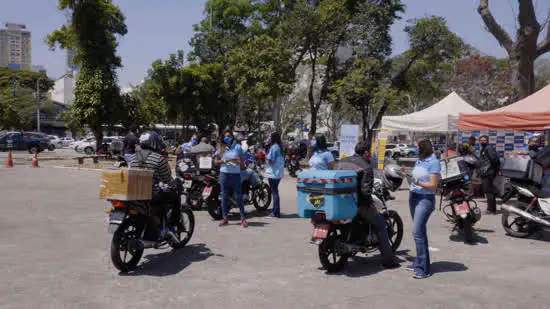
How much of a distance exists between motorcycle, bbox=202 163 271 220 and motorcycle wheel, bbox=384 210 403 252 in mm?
3318

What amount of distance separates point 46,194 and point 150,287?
31.6 ft

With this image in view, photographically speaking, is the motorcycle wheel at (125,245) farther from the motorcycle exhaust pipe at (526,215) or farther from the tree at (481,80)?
the tree at (481,80)

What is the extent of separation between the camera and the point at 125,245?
19.8 feet

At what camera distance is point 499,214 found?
1098cm

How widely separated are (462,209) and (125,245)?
5317 millimetres

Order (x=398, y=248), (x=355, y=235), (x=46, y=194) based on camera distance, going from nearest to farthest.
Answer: (x=355, y=235), (x=398, y=248), (x=46, y=194)

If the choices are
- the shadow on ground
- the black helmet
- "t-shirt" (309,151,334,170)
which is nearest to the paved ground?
the shadow on ground

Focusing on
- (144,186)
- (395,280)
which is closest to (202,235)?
(144,186)

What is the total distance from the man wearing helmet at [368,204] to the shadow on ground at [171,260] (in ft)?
7.67

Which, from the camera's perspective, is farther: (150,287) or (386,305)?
(150,287)

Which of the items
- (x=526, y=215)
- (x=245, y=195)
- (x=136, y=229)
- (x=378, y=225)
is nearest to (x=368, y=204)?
(x=378, y=225)

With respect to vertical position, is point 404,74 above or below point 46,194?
above

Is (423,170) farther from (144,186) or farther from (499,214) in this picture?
(499,214)

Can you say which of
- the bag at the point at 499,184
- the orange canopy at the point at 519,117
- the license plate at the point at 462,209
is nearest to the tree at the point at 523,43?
the orange canopy at the point at 519,117
